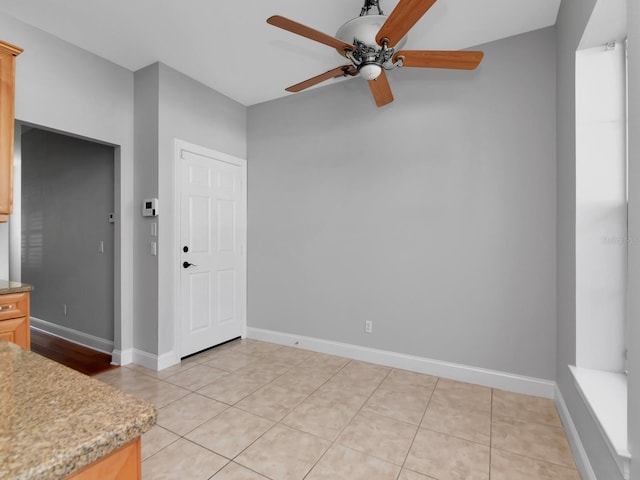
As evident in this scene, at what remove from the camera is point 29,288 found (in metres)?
2.21

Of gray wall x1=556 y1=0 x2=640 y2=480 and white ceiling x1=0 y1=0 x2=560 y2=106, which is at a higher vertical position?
white ceiling x1=0 y1=0 x2=560 y2=106

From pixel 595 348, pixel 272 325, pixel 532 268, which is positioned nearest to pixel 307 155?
pixel 272 325

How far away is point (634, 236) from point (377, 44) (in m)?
1.50

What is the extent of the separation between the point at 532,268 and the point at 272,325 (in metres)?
2.66

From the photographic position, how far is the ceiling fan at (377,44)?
163cm

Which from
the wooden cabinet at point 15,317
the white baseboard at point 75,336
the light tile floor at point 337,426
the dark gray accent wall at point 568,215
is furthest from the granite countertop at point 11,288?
the dark gray accent wall at point 568,215

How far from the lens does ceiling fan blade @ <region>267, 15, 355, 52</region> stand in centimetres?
163

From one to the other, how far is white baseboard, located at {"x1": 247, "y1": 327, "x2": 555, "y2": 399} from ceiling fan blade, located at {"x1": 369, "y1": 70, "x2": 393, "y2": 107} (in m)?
2.28

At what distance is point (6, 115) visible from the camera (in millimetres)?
2186

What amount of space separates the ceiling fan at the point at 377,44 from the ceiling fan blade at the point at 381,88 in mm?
228

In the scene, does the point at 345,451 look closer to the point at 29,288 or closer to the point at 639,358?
the point at 639,358

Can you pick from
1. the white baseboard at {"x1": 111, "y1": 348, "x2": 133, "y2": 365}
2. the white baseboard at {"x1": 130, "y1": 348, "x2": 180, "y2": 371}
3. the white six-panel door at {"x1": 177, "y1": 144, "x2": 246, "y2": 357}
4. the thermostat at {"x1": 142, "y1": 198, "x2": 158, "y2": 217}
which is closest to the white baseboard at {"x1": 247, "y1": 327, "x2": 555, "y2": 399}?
the white six-panel door at {"x1": 177, "y1": 144, "x2": 246, "y2": 357}

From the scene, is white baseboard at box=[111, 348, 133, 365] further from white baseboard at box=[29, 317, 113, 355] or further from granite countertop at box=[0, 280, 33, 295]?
granite countertop at box=[0, 280, 33, 295]

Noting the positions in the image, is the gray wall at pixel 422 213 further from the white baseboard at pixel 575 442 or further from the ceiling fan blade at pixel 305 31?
the ceiling fan blade at pixel 305 31
